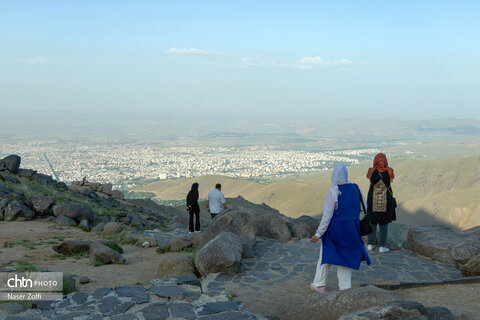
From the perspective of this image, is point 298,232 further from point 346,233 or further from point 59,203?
point 59,203

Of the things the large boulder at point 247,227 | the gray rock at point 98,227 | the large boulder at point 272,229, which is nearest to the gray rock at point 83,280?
the large boulder at point 247,227

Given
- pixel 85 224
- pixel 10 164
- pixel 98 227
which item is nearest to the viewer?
pixel 98 227

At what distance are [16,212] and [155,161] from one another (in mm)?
107748

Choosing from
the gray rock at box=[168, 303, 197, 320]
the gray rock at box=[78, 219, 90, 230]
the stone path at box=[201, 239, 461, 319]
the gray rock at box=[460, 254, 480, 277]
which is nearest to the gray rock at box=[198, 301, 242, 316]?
the gray rock at box=[168, 303, 197, 320]

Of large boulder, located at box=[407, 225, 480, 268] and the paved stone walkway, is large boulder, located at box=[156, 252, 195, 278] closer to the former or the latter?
the paved stone walkway

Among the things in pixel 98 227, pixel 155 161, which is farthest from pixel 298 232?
pixel 155 161

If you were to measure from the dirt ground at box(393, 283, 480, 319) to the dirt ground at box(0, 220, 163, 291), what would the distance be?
498cm

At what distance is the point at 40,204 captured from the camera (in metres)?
17.8

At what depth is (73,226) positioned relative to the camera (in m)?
16.8

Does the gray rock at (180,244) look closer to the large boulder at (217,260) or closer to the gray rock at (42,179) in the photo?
the large boulder at (217,260)

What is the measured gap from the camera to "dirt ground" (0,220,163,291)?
9.30 meters

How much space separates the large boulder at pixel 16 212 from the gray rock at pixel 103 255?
7567 mm

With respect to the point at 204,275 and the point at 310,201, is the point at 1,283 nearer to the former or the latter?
the point at 204,275

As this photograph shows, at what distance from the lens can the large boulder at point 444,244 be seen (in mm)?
8641
